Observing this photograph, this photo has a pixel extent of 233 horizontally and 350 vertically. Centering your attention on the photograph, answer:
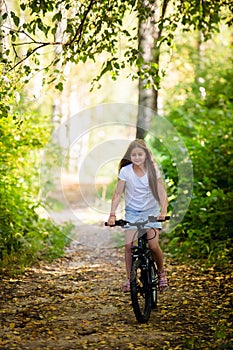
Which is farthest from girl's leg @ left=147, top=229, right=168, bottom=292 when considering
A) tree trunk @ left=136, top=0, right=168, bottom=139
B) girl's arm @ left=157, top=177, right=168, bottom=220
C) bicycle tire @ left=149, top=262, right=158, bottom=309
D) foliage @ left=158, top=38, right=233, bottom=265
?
tree trunk @ left=136, top=0, right=168, bottom=139

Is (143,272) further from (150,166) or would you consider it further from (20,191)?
(20,191)

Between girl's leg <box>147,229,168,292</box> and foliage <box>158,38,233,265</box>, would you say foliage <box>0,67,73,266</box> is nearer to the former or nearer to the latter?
foliage <box>158,38,233,265</box>

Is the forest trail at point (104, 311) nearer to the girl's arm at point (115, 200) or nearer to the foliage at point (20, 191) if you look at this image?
the foliage at point (20, 191)

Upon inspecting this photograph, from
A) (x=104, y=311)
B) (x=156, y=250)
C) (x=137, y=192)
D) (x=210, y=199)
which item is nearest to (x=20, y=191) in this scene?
(x=210, y=199)

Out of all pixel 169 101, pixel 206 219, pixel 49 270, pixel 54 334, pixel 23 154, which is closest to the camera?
pixel 54 334

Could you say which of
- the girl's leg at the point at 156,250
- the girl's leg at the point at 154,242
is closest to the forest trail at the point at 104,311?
the girl's leg at the point at 156,250

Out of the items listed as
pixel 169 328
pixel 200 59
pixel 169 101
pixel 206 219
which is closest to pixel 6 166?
pixel 206 219

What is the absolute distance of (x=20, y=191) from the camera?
9430mm

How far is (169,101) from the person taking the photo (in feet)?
57.6

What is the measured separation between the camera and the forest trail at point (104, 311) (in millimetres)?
4887

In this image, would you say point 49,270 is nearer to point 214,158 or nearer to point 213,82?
point 214,158

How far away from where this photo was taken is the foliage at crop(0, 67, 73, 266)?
317 inches

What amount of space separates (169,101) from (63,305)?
39.7ft

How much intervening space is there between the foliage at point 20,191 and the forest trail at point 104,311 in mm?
441
